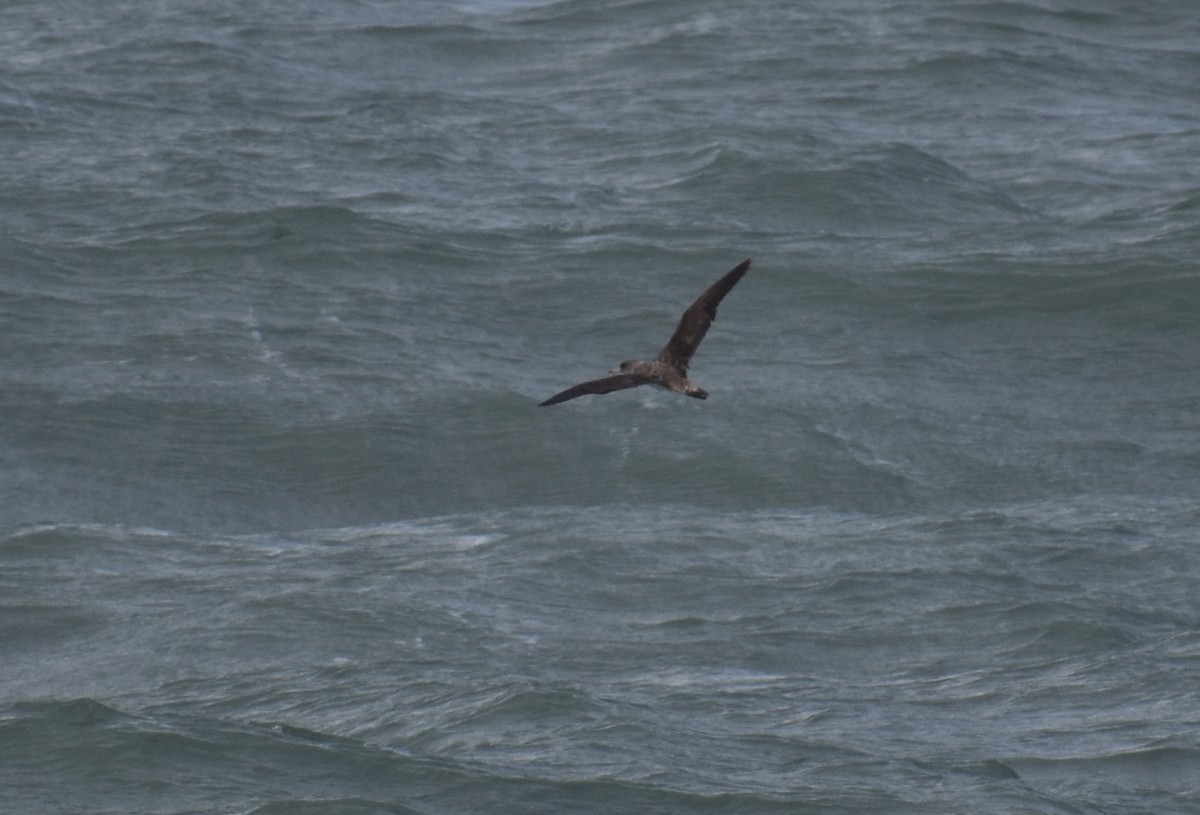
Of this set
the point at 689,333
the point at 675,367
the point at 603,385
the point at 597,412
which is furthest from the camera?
the point at 597,412

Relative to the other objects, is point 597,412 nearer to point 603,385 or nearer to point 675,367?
point 675,367

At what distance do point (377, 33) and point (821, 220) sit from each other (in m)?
11.3

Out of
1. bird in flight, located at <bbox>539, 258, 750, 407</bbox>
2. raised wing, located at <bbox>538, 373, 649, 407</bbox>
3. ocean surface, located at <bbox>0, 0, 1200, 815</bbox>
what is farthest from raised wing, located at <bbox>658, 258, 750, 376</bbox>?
ocean surface, located at <bbox>0, 0, 1200, 815</bbox>

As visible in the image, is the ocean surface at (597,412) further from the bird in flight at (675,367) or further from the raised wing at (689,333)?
the raised wing at (689,333)

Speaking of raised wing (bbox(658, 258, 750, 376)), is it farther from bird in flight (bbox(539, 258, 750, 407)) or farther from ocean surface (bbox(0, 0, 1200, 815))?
ocean surface (bbox(0, 0, 1200, 815))

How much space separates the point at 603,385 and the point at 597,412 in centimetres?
1102

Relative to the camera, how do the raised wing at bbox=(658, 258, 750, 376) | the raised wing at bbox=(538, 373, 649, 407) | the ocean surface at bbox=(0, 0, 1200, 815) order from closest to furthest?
the raised wing at bbox=(538, 373, 649, 407) < the raised wing at bbox=(658, 258, 750, 376) < the ocean surface at bbox=(0, 0, 1200, 815)

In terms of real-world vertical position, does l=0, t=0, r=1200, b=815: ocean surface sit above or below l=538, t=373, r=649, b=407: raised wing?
below

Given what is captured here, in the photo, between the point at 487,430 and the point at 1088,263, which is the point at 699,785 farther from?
the point at 1088,263

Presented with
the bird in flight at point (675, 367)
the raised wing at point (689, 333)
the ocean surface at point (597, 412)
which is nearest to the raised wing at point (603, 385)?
the bird in flight at point (675, 367)

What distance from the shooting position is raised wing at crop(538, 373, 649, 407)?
15245 mm

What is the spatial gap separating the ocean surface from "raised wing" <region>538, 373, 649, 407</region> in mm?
3452

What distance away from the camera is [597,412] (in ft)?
87.1

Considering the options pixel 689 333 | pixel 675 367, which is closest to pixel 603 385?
pixel 675 367
